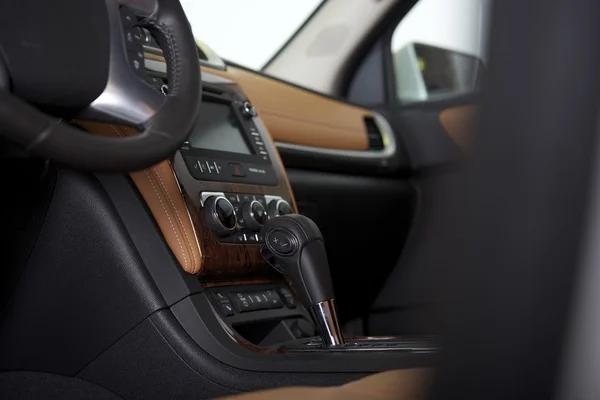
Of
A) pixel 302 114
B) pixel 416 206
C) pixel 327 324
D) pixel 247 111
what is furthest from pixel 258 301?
pixel 416 206

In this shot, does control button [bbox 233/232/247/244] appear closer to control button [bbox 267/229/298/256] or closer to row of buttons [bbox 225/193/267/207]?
row of buttons [bbox 225/193/267/207]

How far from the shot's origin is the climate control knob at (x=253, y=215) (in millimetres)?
1388

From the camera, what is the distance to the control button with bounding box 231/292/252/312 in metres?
1.33

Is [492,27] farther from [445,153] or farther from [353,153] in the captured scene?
[445,153]

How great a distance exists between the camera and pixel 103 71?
3.02 ft

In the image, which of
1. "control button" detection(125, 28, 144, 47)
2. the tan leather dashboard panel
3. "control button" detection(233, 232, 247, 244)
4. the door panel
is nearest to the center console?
"control button" detection(233, 232, 247, 244)

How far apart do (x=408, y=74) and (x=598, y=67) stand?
2393 millimetres

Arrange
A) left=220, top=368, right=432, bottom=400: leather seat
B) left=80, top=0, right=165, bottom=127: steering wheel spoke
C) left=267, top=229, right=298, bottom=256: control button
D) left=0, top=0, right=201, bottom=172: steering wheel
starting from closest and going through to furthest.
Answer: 1. left=220, top=368, right=432, bottom=400: leather seat
2. left=0, top=0, right=201, bottom=172: steering wheel
3. left=80, top=0, right=165, bottom=127: steering wheel spoke
4. left=267, top=229, right=298, bottom=256: control button

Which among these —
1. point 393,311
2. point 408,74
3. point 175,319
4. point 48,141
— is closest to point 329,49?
point 408,74

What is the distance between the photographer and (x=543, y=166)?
0.93 feet

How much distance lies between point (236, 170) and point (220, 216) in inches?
6.3

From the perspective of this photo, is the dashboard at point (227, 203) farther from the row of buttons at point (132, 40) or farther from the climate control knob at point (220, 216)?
the row of buttons at point (132, 40)

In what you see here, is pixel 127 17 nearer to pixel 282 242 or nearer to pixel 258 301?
pixel 282 242

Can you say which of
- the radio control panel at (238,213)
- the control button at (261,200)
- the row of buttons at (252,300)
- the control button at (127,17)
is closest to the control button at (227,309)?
the row of buttons at (252,300)
